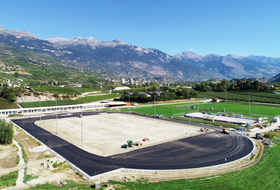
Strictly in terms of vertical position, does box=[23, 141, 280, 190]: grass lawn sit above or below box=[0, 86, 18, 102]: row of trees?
below

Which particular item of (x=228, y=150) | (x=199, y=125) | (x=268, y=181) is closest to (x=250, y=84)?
(x=199, y=125)

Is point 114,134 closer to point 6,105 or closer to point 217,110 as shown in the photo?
point 217,110

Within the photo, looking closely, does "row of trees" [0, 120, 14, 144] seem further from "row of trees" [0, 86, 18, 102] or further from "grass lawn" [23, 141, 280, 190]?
"row of trees" [0, 86, 18, 102]

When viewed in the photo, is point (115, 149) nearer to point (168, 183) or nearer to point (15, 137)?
point (168, 183)

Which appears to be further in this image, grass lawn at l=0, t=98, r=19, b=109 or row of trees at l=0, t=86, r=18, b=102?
row of trees at l=0, t=86, r=18, b=102

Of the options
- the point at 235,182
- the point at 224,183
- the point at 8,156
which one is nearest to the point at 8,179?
the point at 8,156

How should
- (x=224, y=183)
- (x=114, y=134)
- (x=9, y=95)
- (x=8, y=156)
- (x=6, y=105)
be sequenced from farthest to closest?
(x=9, y=95) → (x=6, y=105) → (x=114, y=134) → (x=8, y=156) → (x=224, y=183)

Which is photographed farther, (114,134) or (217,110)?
(217,110)

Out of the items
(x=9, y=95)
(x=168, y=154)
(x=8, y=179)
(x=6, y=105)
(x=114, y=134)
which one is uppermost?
(x=9, y=95)

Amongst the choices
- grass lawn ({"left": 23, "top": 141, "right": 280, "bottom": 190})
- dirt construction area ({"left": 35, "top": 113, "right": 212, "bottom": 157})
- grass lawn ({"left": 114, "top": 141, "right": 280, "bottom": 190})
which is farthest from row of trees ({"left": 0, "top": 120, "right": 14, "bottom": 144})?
grass lawn ({"left": 114, "top": 141, "right": 280, "bottom": 190})
